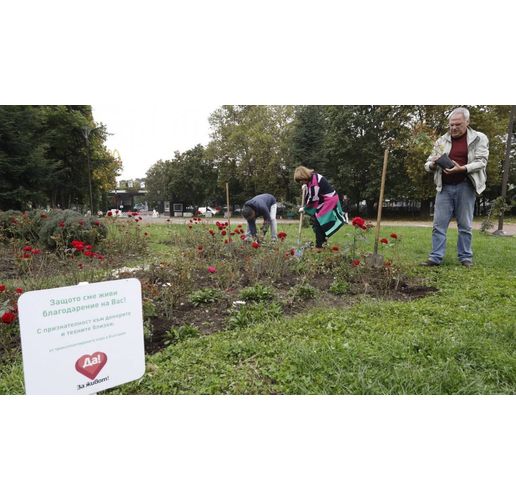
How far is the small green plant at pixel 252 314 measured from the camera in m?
2.89

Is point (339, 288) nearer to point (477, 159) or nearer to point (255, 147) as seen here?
point (477, 159)

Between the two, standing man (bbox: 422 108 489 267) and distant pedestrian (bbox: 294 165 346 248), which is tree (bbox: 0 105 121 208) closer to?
distant pedestrian (bbox: 294 165 346 248)

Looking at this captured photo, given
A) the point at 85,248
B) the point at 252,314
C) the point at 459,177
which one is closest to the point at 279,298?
the point at 252,314

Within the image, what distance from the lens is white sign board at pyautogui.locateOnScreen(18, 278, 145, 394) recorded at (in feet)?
4.21

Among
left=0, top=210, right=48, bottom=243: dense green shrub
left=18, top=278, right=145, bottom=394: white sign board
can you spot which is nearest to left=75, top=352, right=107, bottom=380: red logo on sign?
left=18, top=278, right=145, bottom=394: white sign board

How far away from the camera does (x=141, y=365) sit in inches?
61.4

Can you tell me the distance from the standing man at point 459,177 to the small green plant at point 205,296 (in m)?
3.21

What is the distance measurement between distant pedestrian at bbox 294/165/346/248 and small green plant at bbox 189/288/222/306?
2.48 meters

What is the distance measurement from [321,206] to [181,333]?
3.40m

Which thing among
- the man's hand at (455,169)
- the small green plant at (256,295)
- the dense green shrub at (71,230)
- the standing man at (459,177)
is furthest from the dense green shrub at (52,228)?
the man's hand at (455,169)

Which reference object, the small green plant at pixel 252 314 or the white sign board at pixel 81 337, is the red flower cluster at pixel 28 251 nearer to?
the small green plant at pixel 252 314

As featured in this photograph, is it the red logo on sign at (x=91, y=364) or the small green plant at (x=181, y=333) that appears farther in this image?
the small green plant at (x=181, y=333)

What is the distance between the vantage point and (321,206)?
5410 millimetres

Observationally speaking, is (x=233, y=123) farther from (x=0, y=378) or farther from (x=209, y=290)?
(x=0, y=378)
